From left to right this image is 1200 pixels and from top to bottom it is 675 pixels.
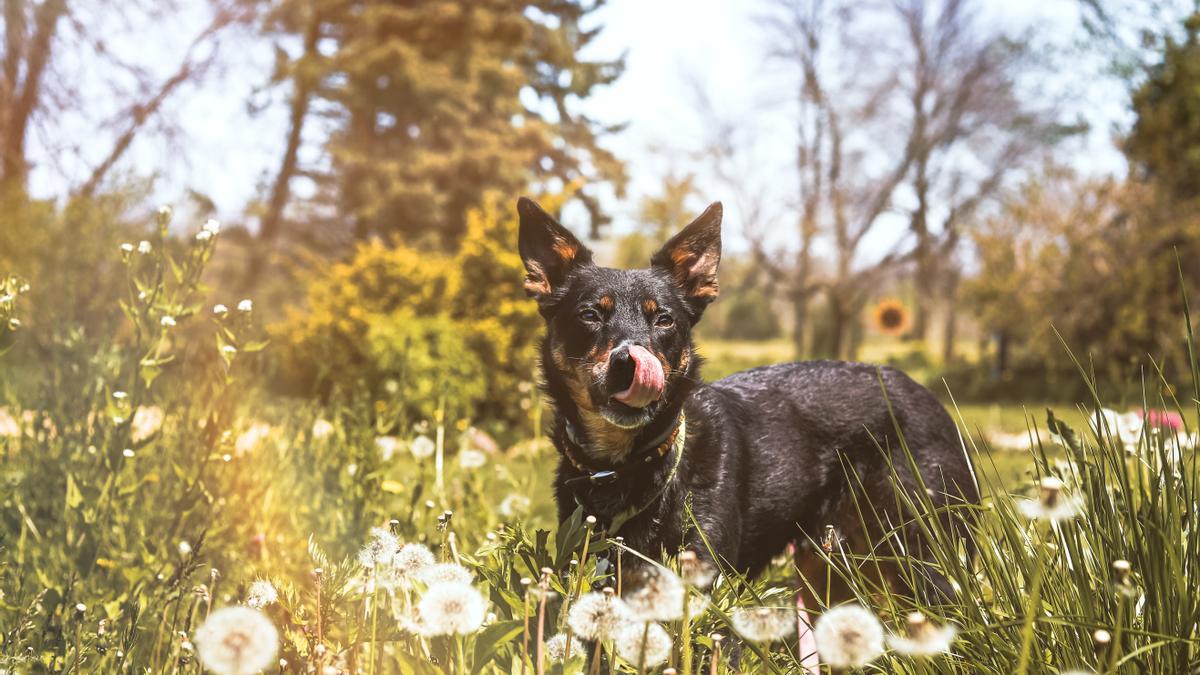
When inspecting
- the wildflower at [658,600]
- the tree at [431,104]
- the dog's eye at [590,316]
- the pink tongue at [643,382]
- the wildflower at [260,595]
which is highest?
the tree at [431,104]

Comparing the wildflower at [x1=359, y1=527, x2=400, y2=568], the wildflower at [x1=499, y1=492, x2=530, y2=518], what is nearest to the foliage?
the wildflower at [x1=499, y1=492, x2=530, y2=518]

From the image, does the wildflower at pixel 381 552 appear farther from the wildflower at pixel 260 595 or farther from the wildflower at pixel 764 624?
the wildflower at pixel 764 624

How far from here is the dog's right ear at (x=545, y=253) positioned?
2.88 m

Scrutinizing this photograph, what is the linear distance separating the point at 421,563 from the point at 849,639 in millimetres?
800

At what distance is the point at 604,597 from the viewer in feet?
4.64

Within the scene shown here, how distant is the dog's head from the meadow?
44cm

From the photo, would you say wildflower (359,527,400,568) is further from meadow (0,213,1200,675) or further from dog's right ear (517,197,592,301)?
dog's right ear (517,197,592,301)

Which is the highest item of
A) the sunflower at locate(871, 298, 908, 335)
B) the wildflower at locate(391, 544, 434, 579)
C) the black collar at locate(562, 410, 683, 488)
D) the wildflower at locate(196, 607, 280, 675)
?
the sunflower at locate(871, 298, 908, 335)

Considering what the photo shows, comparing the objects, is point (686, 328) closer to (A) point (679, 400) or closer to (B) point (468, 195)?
(A) point (679, 400)

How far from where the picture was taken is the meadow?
1465mm

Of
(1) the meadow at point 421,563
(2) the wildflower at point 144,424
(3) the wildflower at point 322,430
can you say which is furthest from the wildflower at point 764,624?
(3) the wildflower at point 322,430

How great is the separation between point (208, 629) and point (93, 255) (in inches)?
455

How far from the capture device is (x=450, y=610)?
1.32m

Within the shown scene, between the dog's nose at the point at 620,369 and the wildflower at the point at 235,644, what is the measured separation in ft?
4.36
